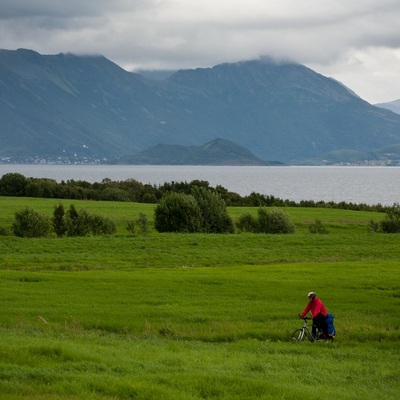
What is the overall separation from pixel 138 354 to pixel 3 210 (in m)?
69.0

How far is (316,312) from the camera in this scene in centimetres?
2227

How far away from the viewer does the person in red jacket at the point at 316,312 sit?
2206 centimetres

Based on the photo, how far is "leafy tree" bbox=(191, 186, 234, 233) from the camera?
70.6 m

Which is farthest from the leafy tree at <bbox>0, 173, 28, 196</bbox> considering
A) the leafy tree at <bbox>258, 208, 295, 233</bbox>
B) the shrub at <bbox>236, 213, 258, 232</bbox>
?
the leafy tree at <bbox>258, 208, 295, 233</bbox>

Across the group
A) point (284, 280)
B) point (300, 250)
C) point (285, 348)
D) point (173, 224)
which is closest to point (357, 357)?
point (285, 348)

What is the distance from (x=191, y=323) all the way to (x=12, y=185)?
100366 mm

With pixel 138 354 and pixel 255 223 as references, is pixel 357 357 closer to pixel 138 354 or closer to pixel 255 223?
pixel 138 354

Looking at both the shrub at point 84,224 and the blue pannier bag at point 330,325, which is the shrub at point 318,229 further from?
the blue pannier bag at point 330,325

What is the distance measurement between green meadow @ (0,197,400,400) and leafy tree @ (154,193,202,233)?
15.4 meters

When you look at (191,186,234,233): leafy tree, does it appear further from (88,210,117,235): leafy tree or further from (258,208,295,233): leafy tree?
(88,210,117,235): leafy tree

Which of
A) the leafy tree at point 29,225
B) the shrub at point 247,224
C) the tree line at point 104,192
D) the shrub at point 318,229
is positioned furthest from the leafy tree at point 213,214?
the tree line at point 104,192

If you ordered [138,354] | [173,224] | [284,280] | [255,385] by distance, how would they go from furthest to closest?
[173,224], [284,280], [138,354], [255,385]

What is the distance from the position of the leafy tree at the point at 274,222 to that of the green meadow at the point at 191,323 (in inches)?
679

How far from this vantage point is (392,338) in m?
24.0
